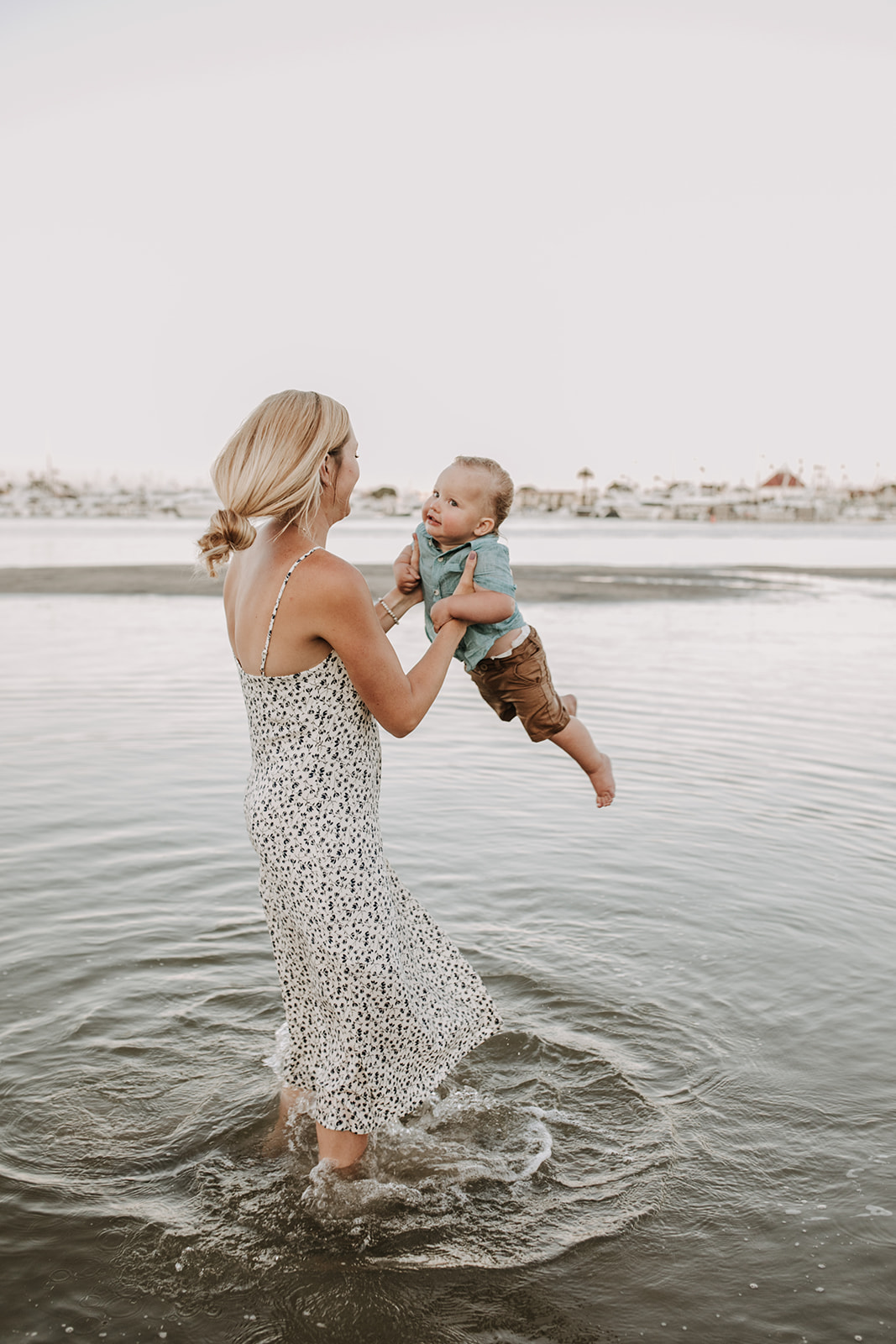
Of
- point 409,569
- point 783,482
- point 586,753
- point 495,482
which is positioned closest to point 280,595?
point 409,569

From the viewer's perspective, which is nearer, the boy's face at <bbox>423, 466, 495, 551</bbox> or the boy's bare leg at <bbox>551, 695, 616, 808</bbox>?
the boy's face at <bbox>423, 466, 495, 551</bbox>

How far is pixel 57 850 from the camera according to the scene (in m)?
5.86

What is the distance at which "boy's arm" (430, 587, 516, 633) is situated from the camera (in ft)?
9.81

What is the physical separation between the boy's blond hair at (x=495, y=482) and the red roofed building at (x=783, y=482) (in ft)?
577

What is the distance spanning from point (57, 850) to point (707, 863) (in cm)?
339

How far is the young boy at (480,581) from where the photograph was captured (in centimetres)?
306

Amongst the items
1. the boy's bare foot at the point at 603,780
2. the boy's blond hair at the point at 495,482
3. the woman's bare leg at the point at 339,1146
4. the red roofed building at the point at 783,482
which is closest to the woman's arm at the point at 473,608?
the boy's blond hair at the point at 495,482

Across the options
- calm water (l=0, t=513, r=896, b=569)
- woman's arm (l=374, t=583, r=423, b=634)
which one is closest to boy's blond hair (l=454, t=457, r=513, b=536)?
woman's arm (l=374, t=583, r=423, b=634)

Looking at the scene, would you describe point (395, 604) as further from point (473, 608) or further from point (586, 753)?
point (586, 753)

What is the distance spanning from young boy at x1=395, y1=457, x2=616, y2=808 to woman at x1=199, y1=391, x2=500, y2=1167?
0.09 meters

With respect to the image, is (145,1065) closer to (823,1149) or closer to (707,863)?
(823,1149)

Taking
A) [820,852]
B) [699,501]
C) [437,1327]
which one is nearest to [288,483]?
[437,1327]

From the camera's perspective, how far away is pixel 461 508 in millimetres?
3182

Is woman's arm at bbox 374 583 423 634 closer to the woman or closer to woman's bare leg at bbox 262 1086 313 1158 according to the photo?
the woman
